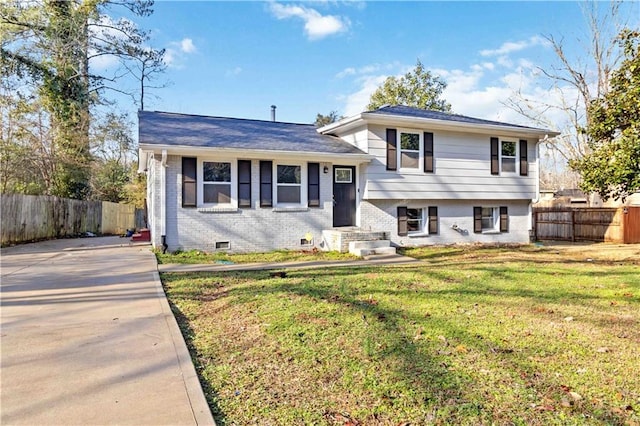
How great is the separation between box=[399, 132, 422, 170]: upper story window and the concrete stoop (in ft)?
9.25

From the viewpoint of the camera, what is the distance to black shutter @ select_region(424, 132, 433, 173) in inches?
501

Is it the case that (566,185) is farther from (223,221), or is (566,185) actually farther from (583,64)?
(223,221)

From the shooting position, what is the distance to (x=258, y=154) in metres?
10.6

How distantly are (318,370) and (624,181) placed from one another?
10.3m

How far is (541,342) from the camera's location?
12.5ft

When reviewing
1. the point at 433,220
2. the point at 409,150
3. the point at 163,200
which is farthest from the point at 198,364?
the point at 433,220

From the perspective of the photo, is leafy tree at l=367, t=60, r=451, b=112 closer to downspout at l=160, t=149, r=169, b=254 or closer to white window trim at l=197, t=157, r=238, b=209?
white window trim at l=197, t=157, r=238, b=209

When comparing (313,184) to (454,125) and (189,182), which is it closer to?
(189,182)

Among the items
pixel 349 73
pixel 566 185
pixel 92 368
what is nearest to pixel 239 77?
pixel 349 73

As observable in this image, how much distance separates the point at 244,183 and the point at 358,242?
3540 millimetres

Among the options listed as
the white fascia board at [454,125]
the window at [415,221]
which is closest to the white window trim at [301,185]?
the white fascia board at [454,125]

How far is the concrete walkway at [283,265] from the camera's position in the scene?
8208 mm

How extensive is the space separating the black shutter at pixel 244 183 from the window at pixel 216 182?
295mm

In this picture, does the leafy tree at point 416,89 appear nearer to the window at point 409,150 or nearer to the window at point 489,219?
the window at point 489,219
